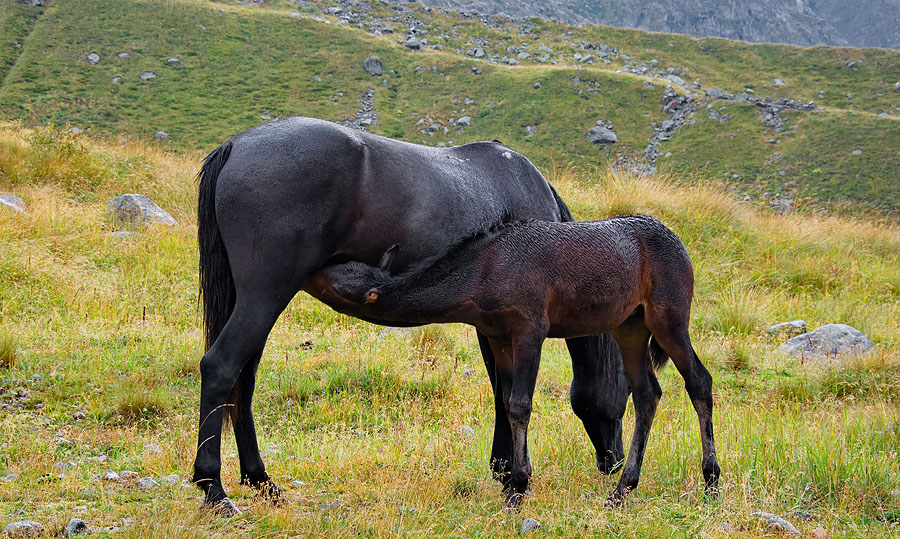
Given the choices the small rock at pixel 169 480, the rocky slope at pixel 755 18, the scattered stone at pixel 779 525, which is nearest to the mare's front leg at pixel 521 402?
the scattered stone at pixel 779 525

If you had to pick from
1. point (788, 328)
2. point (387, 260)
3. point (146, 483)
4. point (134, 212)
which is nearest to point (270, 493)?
point (146, 483)

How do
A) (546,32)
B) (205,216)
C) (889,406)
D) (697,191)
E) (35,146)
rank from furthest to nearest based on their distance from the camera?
1. (546,32)
2. (697,191)
3. (35,146)
4. (889,406)
5. (205,216)

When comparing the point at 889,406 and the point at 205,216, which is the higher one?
the point at 205,216

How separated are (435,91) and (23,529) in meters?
33.3

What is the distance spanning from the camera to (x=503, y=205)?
4.98 m

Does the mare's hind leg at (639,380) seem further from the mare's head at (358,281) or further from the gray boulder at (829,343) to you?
the gray boulder at (829,343)

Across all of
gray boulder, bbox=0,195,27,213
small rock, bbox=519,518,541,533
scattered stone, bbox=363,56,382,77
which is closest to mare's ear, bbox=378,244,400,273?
small rock, bbox=519,518,541,533

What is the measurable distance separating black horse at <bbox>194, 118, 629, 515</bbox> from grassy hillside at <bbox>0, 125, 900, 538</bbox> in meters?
0.36

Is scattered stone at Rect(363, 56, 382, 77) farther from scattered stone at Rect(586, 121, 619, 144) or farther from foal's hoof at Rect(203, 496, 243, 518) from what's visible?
foal's hoof at Rect(203, 496, 243, 518)

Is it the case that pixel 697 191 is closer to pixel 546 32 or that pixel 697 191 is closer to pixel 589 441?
pixel 589 441

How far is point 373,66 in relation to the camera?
37.8 meters

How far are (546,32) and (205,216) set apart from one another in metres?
54.8

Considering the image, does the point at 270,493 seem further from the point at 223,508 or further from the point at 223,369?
the point at 223,369

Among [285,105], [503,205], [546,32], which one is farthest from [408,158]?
[546,32]
